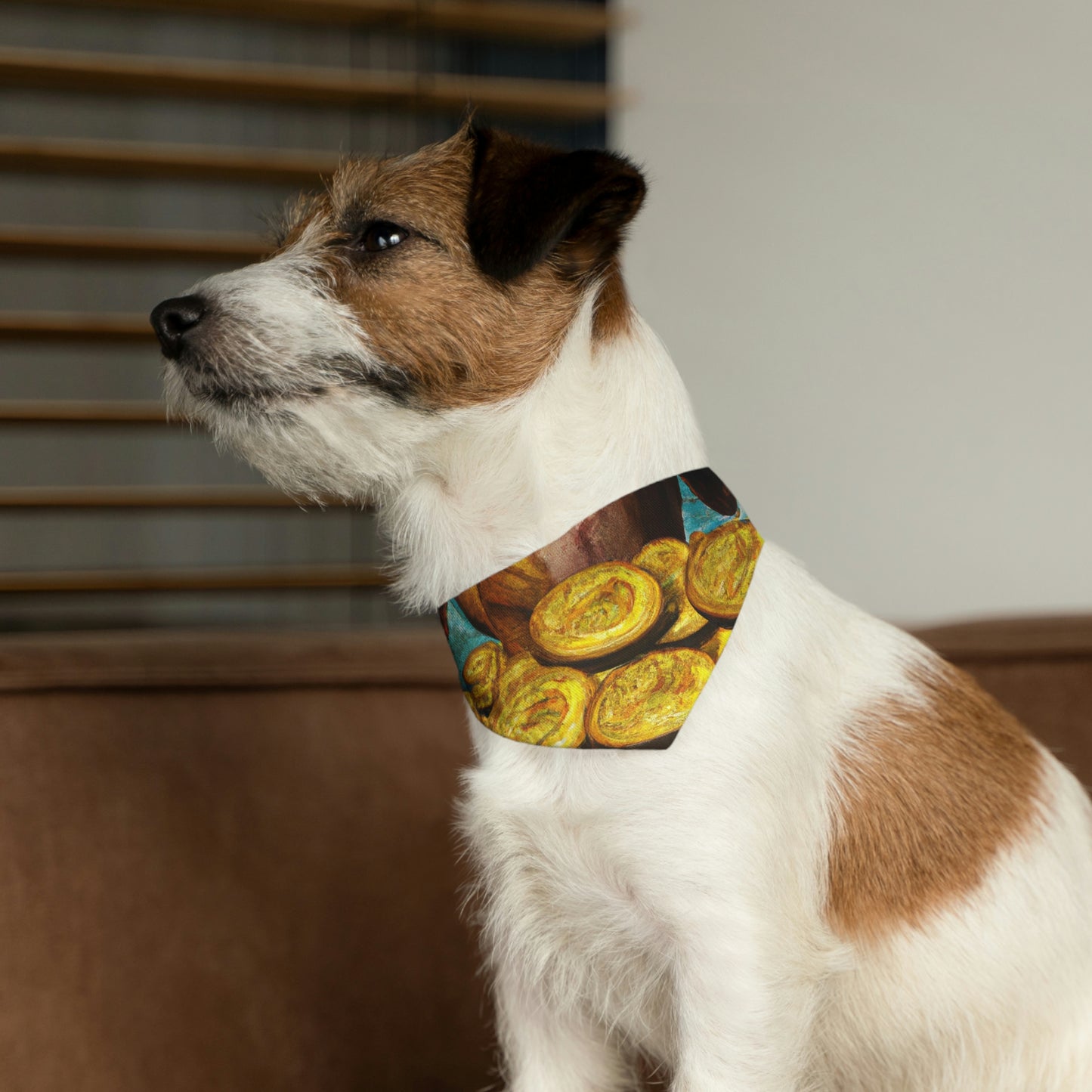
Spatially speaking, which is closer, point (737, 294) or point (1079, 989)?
point (1079, 989)

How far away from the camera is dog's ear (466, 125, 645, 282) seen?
0.96 meters

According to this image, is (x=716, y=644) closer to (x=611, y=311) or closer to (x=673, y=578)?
(x=673, y=578)

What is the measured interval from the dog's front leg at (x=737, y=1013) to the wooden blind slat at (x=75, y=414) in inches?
115

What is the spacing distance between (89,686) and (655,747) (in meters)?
0.81

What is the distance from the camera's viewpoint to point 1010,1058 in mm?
1043

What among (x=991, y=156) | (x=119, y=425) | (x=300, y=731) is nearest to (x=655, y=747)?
(x=300, y=731)

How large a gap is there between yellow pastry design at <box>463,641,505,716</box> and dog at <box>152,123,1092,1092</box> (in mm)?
39

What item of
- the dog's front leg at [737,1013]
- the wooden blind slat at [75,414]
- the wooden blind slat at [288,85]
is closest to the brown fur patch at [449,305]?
the dog's front leg at [737,1013]

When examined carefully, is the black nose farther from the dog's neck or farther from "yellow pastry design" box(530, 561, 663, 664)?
"yellow pastry design" box(530, 561, 663, 664)

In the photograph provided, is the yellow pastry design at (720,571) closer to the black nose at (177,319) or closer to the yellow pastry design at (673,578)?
the yellow pastry design at (673,578)

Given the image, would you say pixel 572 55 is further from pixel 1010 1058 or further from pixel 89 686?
pixel 1010 1058

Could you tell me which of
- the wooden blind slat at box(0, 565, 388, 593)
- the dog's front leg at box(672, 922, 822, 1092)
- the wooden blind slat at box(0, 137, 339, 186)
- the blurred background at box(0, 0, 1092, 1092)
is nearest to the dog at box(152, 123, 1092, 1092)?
the dog's front leg at box(672, 922, 822, 1092)

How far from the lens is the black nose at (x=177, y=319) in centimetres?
100

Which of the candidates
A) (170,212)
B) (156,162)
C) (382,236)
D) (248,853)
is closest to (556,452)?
(382,236)
